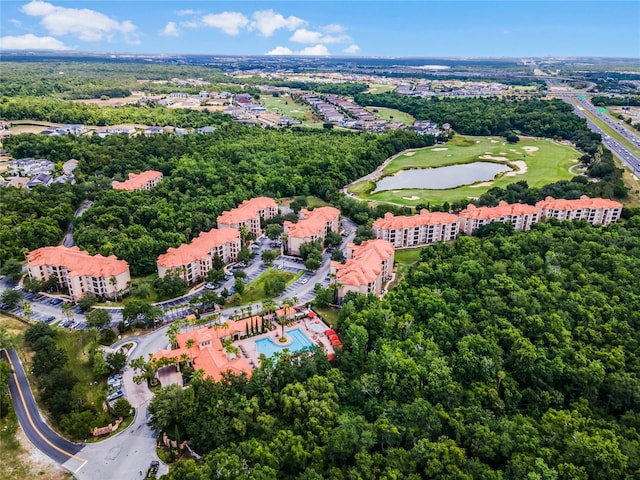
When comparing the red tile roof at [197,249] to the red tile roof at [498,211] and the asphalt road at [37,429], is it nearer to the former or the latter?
the asphalt road at [37,429]

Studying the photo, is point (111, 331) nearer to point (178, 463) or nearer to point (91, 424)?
point (91, 424)

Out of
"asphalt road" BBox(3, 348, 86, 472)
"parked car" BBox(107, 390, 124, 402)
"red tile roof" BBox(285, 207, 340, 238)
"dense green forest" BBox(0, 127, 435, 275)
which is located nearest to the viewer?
"asphalt road" BBox(3, 348, 86, 472)

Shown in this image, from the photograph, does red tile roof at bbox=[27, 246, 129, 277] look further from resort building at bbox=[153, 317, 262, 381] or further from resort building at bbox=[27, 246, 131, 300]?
resort building at bbox=[153, 317, 262, 381]

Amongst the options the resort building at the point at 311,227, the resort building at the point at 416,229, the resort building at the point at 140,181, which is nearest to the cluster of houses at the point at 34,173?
the resort building at the point at 140,181

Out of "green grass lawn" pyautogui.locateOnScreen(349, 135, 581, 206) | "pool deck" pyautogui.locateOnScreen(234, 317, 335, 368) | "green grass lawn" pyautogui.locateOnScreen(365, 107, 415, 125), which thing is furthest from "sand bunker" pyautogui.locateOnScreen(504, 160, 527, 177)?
"pool deck" pyautogui.locateOnScreen(234, 317, 335, 368)

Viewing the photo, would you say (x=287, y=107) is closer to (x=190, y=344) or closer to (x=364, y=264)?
(x=364, y=264)

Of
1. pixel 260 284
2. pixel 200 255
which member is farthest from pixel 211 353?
pixel 200 255
